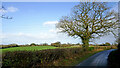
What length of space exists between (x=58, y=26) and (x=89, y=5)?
463 inches

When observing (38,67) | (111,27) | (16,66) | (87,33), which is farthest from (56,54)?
(111,27)

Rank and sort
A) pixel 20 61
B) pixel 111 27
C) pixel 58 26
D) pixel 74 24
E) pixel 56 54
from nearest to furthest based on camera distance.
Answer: pixel 20 61
pixel 56 54
pixel 111 27
pixel 74 24
pixel 58 26

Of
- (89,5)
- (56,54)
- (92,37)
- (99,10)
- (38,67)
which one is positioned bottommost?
(38,67)

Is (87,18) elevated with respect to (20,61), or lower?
elevated

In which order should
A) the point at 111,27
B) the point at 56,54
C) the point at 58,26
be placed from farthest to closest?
the point at 58,26 < the point at 111,27 < the point at 56,54

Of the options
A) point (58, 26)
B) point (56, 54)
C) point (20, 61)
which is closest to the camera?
point (20, 61)

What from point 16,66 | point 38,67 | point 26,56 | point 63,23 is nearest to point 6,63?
point 16,66

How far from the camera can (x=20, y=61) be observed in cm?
1119

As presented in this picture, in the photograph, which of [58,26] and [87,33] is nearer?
[87,33]

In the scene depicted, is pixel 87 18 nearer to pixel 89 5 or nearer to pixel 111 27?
pixel 89 5

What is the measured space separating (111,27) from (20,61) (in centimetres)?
2591

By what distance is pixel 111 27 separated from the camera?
27.7 meters

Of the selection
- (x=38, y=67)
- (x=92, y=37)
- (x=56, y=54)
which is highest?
(x=92, y=37)

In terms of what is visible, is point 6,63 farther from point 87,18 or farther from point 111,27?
point 111,27
